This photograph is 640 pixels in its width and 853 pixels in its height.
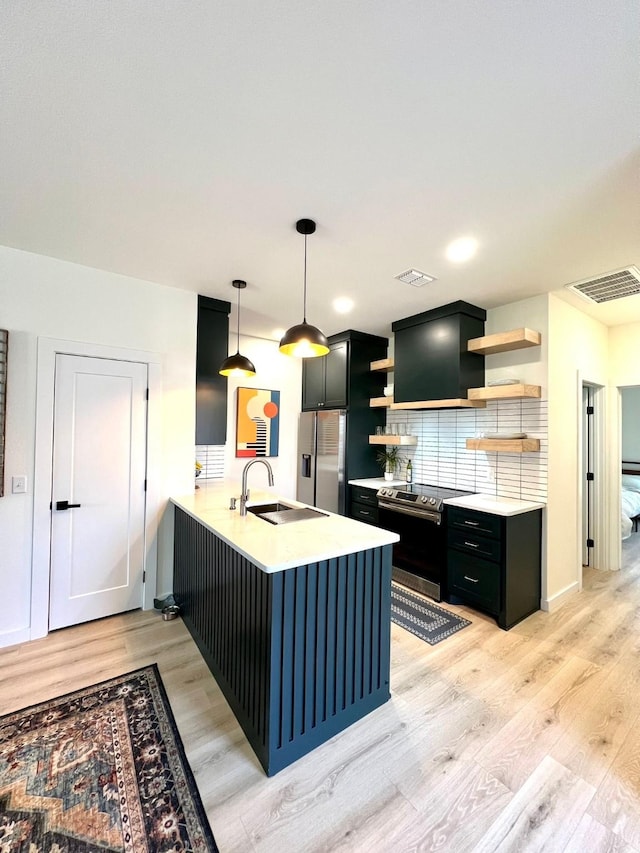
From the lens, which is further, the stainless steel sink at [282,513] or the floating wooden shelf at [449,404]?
the floating wooden shelf at [449,404]

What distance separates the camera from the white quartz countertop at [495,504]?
9.30 feet

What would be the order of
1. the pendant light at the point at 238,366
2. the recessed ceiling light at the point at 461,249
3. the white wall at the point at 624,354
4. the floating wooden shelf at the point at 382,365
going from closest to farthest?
the recessed ceiling light at the point at 461,249, the pendant light at the point at 238,366, the white wall at the point at 624,354, the floating wooden shelf at the point at 382,365

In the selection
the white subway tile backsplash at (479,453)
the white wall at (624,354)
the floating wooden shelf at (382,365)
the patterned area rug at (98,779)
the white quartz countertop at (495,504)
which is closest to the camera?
the patterned area rug at (98,779)

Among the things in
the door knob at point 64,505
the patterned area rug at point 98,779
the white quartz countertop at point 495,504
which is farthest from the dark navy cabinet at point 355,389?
the patterned area rug at point 98,779

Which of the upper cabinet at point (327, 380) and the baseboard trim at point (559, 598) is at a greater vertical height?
the upper cabinet at point (327, 380)

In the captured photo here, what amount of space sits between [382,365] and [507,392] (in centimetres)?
156

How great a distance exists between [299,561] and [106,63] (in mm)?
2000

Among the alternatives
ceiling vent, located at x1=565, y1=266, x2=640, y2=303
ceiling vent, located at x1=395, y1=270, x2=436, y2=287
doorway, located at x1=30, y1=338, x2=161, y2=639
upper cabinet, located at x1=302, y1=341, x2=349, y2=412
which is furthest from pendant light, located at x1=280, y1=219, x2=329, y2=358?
ceiling vent, located at x1=565, y1=266, x2=640, y2=303

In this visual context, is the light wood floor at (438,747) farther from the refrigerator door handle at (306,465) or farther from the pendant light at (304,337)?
the refrigerator door handle at (306,465)

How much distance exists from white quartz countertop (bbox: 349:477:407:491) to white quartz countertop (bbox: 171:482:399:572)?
1534mm

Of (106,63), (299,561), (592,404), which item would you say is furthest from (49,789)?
(592,404)

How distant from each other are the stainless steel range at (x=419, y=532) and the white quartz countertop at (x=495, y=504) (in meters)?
0.14

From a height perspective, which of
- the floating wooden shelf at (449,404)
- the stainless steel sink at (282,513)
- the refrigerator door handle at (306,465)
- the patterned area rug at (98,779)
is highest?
the floating wooden shelf at (449,404)

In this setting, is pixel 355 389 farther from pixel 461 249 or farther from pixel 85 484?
pixel 85 484
